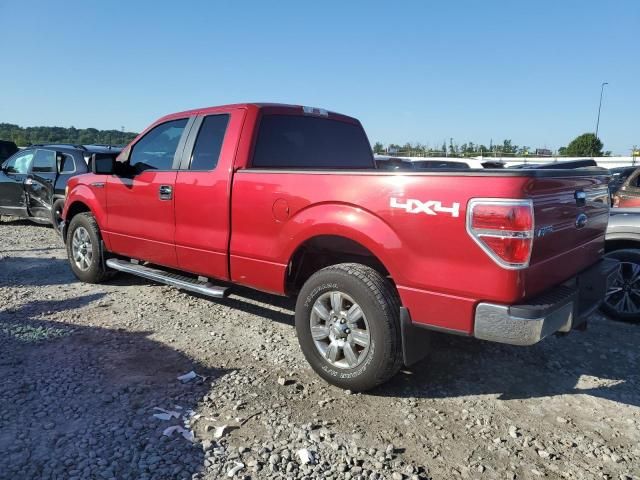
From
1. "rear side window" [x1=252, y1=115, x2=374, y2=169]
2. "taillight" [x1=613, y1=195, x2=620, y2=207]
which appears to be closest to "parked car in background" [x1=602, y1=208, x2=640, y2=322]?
"taillight" [x1=613, y1=195, x2=620, y2=207]

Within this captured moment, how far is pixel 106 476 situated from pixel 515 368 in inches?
119

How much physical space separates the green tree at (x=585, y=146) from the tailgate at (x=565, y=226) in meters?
47.0

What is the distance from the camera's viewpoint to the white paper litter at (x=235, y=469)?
2.52 meters

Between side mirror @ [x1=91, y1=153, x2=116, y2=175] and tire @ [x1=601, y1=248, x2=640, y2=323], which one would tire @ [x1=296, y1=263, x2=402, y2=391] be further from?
tire @ [x1=601, y1=248, x2=640, y2=323]

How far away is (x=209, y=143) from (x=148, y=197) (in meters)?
0.95

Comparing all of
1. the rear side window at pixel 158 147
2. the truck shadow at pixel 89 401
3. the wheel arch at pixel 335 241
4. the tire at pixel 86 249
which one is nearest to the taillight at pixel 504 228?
the wheel arch at pixel 335 241

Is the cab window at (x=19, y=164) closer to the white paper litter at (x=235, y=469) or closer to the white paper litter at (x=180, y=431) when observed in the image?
the white paper litter at (x=180, y=431)

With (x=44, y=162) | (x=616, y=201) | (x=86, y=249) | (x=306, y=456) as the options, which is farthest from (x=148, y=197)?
(x=616, y=201)

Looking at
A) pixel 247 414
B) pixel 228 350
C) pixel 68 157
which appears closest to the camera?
pixel 247 414

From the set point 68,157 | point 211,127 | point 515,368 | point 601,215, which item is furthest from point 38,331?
point 68,157

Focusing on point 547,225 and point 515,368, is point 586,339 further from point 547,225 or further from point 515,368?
point 547,225

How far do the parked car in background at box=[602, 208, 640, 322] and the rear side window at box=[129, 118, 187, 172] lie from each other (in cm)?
454

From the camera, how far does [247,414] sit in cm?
311

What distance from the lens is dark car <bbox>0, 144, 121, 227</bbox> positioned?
873cm
